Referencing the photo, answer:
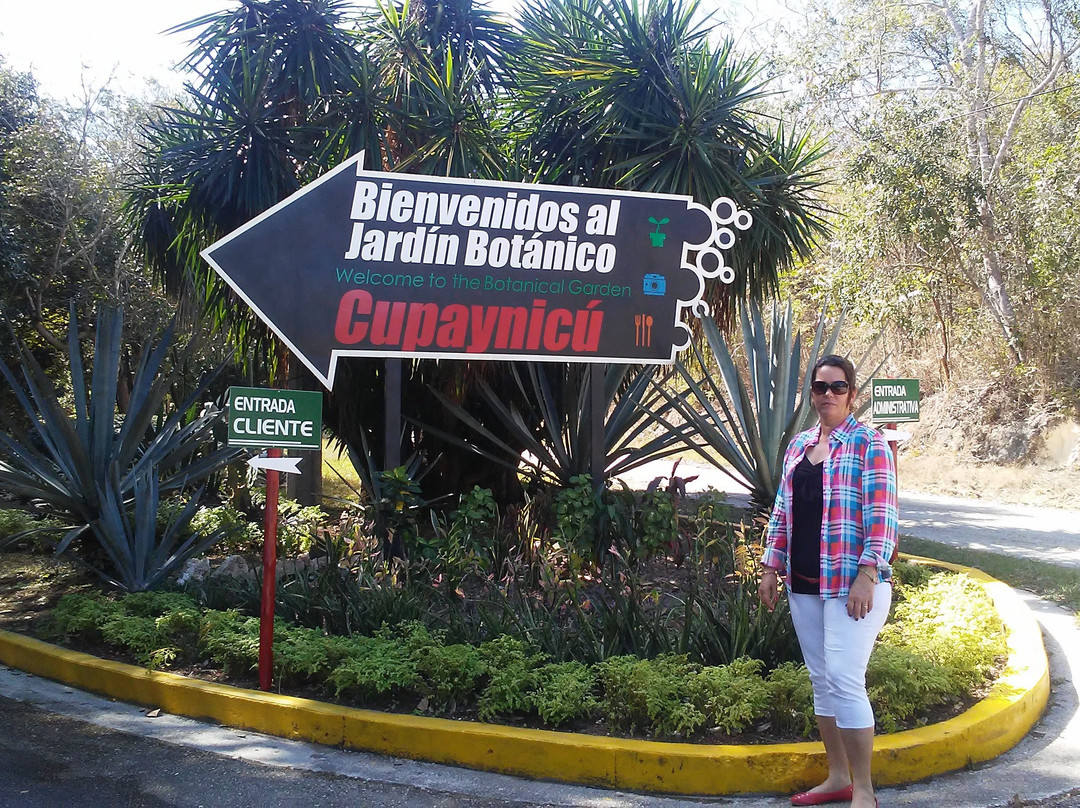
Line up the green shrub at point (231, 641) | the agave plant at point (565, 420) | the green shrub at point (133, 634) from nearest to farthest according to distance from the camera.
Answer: the green shrub at point (231, 641) → the green shrub at point (133, 634) → the agave plant at point (565, 420)

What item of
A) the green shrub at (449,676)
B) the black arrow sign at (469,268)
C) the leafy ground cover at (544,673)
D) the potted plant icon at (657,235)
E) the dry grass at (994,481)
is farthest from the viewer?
the dry grass at (994,481)

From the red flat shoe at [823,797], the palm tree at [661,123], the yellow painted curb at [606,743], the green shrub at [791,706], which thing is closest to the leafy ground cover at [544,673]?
the green shrub at [791,706]

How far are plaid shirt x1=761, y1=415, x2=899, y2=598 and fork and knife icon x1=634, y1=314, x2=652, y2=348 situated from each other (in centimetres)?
423

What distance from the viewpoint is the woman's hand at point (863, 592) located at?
13.0 feet

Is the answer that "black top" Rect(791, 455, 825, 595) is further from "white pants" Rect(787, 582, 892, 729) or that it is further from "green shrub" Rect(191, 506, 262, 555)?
"green shrub" Rect(191, 506, 262, 555)

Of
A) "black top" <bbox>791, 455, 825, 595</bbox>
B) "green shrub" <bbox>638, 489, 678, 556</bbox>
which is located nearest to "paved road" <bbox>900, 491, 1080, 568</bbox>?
"green shrub" <bbox>638, 489, 678, 556</bbox>

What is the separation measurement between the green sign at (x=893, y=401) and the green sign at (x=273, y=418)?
12.0ft

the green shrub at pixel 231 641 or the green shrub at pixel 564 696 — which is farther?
the green shrub at pixel 231 641

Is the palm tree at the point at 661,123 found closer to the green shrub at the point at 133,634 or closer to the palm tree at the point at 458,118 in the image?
the palm tree at the point at 458,118

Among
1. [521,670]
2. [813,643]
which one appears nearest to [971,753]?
[813,643]

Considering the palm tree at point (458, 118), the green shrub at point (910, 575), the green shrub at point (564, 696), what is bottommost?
the green shrub at point (564, 696)

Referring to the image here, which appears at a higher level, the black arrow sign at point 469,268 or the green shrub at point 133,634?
the black arrow sign at point 469,268

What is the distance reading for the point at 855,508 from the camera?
13.3 feet

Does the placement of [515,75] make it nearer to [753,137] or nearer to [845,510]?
[753,137]
